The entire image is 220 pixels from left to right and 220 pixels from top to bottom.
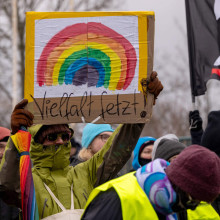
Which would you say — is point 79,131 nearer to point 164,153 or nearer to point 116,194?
point 164,153

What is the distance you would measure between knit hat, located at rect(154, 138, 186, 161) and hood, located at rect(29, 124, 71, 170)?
90cm

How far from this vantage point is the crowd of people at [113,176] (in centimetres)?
285

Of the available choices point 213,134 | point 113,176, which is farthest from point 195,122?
point 113,176

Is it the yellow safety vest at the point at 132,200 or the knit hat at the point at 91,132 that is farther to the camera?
the knit hat at the point at 91,132

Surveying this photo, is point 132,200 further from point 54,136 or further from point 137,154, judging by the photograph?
point 137,154

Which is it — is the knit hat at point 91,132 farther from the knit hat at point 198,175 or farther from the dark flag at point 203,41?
the knit hat at point 198,175

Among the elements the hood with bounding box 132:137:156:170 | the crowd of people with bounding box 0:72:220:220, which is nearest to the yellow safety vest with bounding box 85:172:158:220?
the crowd of people with bounding box 0:72:220:220

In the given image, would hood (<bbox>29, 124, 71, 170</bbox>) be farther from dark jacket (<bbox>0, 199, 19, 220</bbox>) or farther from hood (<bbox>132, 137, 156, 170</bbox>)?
hood (<bbox>132, 137, 156, 170</bbox>)

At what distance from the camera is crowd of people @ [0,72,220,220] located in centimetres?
285

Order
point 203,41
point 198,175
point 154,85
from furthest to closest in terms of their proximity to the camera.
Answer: point 203,41 < point 154,85 < point 198,175

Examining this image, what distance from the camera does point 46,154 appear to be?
12.9 ft

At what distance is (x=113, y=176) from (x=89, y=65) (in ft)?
2.71

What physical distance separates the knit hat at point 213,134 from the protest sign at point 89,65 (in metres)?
0.67

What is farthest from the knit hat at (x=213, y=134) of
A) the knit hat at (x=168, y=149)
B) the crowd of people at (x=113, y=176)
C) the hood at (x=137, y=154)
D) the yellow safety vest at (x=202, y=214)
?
the hood at (x=137, y=154)
